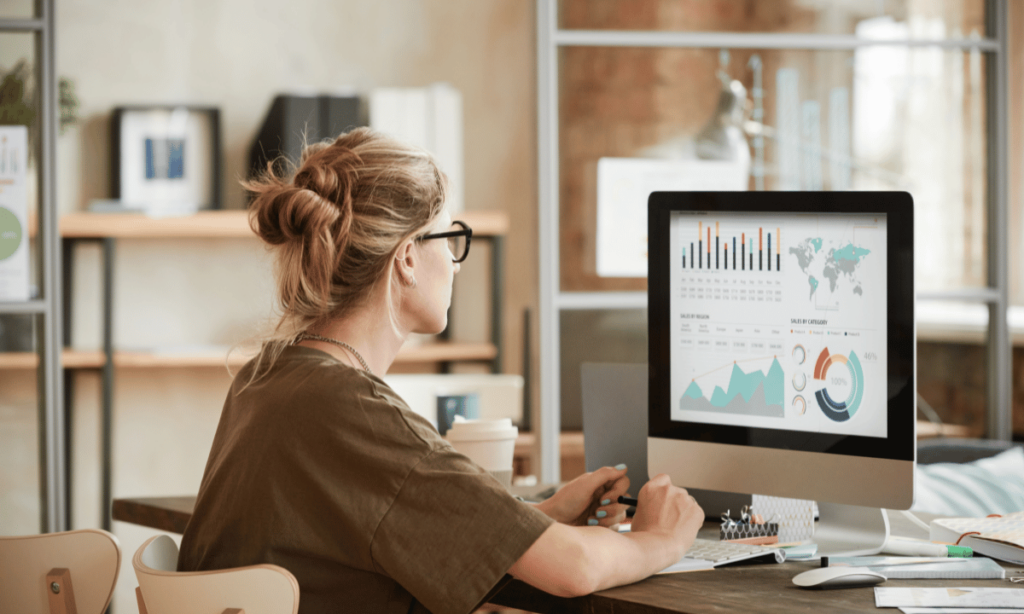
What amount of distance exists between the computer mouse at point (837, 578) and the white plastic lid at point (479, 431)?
551 mm

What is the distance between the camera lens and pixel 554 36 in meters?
2.51

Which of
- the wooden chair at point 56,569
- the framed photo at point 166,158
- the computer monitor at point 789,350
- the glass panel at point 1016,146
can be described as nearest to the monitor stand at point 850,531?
the computer monitor at point 789,350

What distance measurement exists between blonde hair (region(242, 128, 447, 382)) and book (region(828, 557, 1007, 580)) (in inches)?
27.5

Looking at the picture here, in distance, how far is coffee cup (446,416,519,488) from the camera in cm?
155

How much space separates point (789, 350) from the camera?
1347mm

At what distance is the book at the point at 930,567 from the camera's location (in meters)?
1.19

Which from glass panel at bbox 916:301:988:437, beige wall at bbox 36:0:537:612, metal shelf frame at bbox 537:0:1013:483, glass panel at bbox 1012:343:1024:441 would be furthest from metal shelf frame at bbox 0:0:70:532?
glass panel at bbox 1012:343:1024:441

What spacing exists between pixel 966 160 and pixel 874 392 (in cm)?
181

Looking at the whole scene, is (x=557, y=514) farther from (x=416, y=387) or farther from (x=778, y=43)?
(x=778, y=43)

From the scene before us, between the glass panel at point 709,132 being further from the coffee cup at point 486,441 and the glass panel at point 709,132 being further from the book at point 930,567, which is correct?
the book at point 930,567

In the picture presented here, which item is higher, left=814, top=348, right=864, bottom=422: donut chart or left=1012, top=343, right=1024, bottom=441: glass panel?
left=814, top=348, right=864, bottom=422: donut chart

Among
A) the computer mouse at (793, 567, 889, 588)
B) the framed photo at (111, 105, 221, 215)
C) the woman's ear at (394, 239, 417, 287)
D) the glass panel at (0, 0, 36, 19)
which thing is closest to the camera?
the computer mouse at (793, 567, 889, 588)

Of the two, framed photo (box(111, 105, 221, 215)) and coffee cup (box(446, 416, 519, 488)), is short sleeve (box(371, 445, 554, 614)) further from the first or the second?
framed photo (box(111, 105, 221, 215))

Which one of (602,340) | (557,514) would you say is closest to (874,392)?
(557,514)
